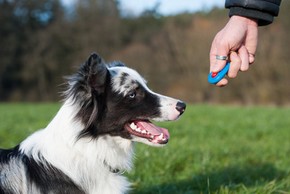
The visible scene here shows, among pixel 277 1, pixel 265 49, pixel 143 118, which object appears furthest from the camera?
pixel 265 49

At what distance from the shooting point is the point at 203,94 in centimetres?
3703

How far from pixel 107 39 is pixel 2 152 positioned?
41.7 metres

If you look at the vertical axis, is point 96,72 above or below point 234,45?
below

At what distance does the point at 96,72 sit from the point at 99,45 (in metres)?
41.7

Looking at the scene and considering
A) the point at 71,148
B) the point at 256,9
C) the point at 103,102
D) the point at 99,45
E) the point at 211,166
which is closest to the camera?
the point at 256,9

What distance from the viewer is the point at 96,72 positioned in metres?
3.75

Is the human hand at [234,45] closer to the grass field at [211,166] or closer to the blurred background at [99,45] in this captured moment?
the grass field at [211,166]

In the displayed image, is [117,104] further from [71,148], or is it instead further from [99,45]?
[99,45]

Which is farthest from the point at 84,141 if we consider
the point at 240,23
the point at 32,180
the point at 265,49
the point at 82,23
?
the point at 82,23

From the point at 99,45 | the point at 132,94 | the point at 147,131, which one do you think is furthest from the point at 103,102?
the point at 99,45

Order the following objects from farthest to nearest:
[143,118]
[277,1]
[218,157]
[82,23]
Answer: [82,23]
[218,157]
[143,118]
[277,1]

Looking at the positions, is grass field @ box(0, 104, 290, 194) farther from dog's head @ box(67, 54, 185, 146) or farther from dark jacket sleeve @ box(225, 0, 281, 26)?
dark jacket sleeve @ box(225, 0, 281, 26)

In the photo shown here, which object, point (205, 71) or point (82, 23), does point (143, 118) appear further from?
point (82, 23)

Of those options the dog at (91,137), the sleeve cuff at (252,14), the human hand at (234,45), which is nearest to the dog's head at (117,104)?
the dog at (91,137)
